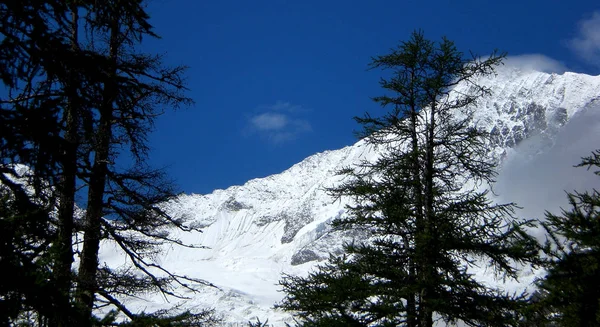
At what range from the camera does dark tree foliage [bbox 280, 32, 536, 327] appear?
10.3 m

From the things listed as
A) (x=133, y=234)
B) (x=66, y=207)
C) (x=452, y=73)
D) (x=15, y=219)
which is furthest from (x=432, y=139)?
(x=15, y=219)

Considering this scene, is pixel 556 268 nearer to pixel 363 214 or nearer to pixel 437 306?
pixel 437 306

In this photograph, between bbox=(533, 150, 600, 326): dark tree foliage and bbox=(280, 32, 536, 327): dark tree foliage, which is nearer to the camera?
bbox=(533, 150, 600, 326): dark tree foliage

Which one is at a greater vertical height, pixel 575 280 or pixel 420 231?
pixel 420 231

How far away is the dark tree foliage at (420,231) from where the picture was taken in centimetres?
1032

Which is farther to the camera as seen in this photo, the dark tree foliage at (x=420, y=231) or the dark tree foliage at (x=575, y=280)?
the dark tree foliage at (x=420, y=231)

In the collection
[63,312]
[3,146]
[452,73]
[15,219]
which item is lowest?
[63,312]

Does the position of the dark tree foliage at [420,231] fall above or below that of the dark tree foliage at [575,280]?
above

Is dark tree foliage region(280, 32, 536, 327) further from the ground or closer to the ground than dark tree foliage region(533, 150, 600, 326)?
further from the ground

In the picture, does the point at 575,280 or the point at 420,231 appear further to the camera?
the point at 420,231

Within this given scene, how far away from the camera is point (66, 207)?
672 cm

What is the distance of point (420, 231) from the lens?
10742mm

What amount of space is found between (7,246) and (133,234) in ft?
15.2

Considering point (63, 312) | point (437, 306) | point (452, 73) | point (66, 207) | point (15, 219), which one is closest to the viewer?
point (63, 312)
